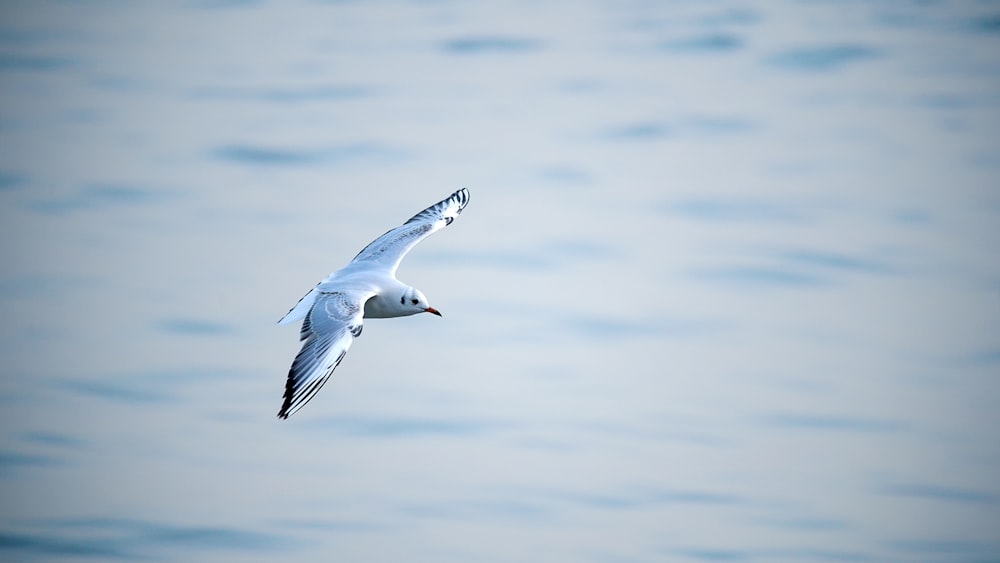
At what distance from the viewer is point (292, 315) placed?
11.8 meters

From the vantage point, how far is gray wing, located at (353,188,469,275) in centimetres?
1365

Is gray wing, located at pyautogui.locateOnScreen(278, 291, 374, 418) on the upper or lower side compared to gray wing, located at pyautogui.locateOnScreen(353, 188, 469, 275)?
lower

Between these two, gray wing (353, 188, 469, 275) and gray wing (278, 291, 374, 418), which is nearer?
gray wing (278, 291, 374, 418)

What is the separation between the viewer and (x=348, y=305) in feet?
38.8

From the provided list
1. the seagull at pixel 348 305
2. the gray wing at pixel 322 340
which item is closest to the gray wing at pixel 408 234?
the seagull at pixel 348 305

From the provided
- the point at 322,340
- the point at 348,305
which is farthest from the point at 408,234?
the point at 322,340

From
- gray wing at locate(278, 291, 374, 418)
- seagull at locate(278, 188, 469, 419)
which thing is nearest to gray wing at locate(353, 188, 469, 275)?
seagull at locate(278, 188, 469, 419)

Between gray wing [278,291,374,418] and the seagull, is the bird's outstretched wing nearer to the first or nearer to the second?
the seagull

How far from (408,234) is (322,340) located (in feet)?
9.53

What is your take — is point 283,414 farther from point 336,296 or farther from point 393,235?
point 393,235

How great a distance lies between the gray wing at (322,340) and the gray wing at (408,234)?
1426 millimetres

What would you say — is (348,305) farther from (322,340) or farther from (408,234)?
(408,234)

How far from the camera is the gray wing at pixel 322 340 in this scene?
10.8 m

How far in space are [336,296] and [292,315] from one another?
0.38 metres
